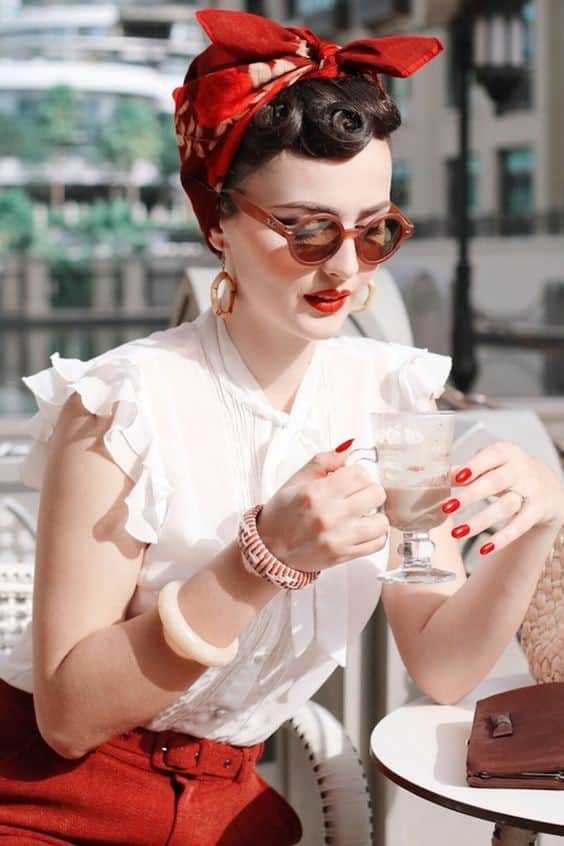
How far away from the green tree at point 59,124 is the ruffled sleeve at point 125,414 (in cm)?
5167

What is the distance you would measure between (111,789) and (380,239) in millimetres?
599

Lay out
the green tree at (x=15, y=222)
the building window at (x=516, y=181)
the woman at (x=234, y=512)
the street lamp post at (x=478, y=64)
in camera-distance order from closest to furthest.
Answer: the woman at (x=234, y=512), the street lamp post at (x=478, y=64), the building window at (x=516, y=181), the green tree at (x=15, y=222)

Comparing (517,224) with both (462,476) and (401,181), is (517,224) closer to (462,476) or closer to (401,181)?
(401,181)

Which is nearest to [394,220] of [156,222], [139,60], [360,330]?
[360,330]

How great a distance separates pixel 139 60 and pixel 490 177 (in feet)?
82.6

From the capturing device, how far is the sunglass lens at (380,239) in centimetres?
119

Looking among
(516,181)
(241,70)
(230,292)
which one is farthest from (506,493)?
(516,181)

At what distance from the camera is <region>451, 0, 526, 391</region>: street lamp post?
383 inches

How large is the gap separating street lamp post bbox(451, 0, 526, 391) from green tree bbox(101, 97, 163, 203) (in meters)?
42.7

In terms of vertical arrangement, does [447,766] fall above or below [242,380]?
below

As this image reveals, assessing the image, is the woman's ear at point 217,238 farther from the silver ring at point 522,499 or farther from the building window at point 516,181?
the building window at point 516,181

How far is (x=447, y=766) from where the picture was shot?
1.21 m

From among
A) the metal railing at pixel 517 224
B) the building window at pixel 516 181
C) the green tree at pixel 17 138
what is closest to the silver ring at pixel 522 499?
the metal railing at pixel 517 224

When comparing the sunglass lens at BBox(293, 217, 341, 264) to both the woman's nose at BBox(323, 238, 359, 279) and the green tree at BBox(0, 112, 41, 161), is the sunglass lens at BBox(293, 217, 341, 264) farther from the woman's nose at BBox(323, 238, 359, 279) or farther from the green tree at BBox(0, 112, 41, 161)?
the green tree at BBox(0, 112, 41, 161)
